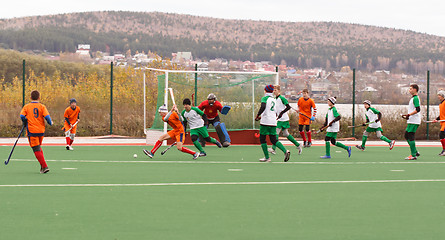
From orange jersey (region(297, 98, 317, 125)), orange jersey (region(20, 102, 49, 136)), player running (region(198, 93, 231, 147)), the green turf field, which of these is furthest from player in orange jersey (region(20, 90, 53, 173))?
orange jersey (region(297, 98, 317, 125))

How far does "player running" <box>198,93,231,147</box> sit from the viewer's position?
21.8m

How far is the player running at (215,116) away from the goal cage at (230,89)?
5.74ft

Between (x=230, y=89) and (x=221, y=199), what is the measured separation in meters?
14.5

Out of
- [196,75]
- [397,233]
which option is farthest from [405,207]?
[196,75]

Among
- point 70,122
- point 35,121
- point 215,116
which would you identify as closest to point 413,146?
point 215,116

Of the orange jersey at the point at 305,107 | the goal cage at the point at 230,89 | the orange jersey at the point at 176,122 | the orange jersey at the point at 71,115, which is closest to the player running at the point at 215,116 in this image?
the goal cage at the point at 230,89

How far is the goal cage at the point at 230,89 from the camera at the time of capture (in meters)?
24.4

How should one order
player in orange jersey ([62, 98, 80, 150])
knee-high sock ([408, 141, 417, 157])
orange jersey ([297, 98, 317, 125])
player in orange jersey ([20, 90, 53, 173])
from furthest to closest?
orange jersey ([297, 98, 317, 125]) → player in orange jersey ([62, 98, 80, 150]) → knee-high sock ([408, 141, 417, 157]) → player in orange jersey ([20, 90, 53, 173])

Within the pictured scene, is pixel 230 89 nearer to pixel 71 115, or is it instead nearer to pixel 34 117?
pixel 71 115

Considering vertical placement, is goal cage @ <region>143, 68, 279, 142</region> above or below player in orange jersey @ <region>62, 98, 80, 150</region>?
above

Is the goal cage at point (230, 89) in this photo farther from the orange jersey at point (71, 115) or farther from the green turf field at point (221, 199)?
the green turf field at point (221, 199)

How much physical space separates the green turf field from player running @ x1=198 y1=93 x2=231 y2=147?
4.43 meters

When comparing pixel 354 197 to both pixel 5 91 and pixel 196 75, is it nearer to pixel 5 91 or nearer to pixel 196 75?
pixel 196 75

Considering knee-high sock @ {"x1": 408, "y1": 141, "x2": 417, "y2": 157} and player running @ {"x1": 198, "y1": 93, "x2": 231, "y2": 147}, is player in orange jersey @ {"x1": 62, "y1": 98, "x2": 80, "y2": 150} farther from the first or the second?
knee-high sock @ {"x1": 408, "y1": 141, "x2": 417, "y2": 157}
